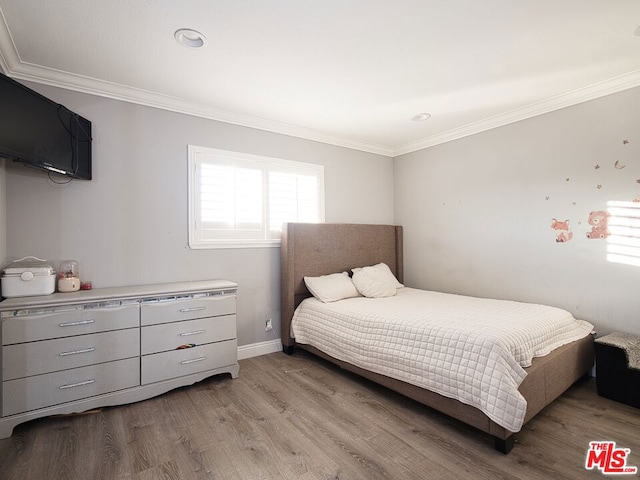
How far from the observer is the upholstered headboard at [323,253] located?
3.46m

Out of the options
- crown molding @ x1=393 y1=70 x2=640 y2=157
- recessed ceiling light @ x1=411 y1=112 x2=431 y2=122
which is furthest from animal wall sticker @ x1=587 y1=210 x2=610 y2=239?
recessed ceiling light @ x1=411 y1=112 x2=431 y2=122

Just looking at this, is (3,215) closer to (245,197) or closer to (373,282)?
(245,197)

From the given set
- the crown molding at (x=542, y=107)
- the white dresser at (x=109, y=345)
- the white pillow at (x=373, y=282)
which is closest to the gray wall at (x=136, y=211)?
the white dresser at (x=109, y=345)

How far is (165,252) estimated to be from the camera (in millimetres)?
2941

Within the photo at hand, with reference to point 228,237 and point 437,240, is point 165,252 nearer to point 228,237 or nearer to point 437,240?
point 228,237

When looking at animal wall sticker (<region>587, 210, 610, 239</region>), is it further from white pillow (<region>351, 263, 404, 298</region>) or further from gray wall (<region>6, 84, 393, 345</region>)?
gray wall (<region>6, 84, 393, 345</region>)

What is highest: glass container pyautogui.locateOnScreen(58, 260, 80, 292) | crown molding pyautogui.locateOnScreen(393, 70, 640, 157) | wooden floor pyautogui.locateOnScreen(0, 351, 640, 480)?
crown molding pyautogui.locateOnScreen(393, 70, 640, 157)

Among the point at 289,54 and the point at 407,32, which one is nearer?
the point at 407,32

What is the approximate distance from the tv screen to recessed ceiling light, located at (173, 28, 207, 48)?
989 millimetres

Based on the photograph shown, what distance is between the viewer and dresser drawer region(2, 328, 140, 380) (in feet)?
6.61

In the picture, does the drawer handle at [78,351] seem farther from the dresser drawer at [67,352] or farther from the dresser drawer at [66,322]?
the dresser drawer at [66,322]

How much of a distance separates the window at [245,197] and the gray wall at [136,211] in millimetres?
93

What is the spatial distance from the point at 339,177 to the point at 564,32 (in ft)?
8.24

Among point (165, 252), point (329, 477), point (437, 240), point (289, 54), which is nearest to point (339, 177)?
point (437, 240)
